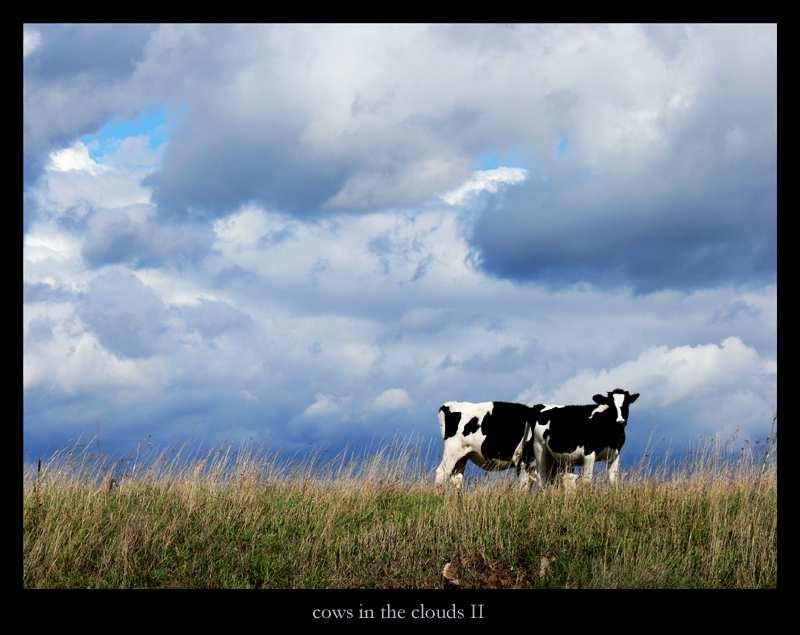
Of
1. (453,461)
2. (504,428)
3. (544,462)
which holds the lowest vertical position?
(453,461)

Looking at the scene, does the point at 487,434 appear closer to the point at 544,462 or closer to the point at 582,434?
the point at 544,462

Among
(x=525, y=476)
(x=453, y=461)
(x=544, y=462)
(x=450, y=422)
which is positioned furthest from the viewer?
(x=450, y=422)

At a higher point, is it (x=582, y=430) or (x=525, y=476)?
(x=582, y=430)

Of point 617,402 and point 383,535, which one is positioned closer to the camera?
point 383,535

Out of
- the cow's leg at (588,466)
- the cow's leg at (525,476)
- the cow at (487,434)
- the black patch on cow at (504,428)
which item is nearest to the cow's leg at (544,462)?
the cow's leg at (525,476)

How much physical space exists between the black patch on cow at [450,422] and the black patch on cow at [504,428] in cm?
59

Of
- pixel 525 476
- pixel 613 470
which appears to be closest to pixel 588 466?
pixel 613 470

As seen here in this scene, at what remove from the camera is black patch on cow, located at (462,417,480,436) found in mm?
19250

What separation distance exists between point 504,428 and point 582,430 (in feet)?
7.13

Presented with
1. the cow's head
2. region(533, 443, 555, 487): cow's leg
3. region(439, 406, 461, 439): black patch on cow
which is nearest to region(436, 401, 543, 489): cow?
region(439, 406, 461, 439): black patch on cow

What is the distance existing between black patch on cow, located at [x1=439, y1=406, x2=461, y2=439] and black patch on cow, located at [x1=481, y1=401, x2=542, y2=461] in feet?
1.95

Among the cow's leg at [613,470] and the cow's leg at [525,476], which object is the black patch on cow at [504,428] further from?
the cow's leg at [613,470]

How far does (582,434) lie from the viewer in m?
17.5

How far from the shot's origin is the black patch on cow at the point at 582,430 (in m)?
17.4
